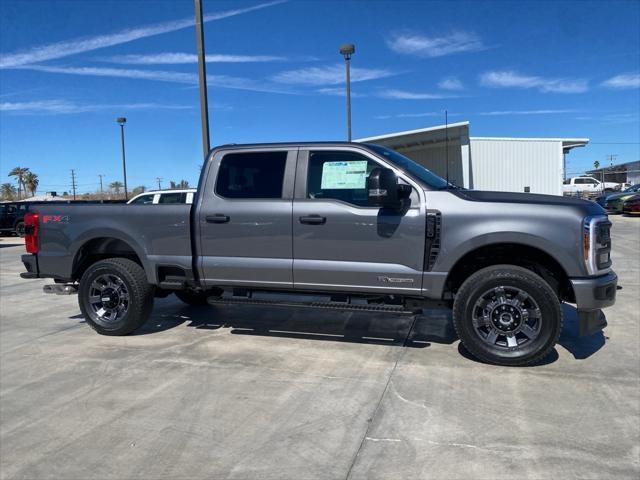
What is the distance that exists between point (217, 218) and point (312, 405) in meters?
2.37

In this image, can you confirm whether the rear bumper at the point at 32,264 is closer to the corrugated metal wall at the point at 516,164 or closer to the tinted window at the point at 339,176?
the tinted window at the point at 339,176

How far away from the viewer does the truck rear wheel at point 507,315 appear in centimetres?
450

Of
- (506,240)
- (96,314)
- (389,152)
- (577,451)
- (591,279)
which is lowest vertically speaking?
(577,451)

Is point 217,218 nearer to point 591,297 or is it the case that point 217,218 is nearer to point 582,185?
point 591,297

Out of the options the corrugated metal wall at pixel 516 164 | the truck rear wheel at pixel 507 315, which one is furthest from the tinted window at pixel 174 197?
the corrugated metal wall at pixel 516 164

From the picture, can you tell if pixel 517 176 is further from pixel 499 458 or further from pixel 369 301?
pixel 499 458

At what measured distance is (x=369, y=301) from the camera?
203 inches

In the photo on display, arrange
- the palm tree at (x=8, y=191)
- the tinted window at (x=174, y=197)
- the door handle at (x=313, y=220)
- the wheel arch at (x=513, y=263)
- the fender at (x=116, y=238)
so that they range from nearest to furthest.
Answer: the wheel arch at (x=513, y=263), the door handle at (x=313, y=220), the fender at (x=116, y=238), the tinted window at (x=174, y=197), the palm tree at (x=8, y=191)

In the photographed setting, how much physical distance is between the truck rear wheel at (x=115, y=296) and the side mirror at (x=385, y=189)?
2871 mm

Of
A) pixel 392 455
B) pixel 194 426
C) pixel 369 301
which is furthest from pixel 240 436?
pixel 369 301

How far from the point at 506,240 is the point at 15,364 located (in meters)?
4.86

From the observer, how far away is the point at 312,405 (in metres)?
3.93

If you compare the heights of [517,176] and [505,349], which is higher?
[517,176]

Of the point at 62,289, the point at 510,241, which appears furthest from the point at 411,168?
the point at 62,289
